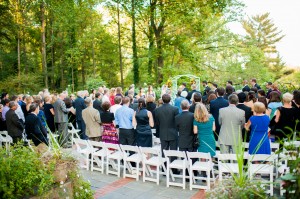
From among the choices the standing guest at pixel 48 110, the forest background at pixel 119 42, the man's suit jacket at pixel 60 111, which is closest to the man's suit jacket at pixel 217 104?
the man's suit jacket at pixel 60 111

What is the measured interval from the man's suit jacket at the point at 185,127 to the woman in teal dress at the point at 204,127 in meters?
0.14

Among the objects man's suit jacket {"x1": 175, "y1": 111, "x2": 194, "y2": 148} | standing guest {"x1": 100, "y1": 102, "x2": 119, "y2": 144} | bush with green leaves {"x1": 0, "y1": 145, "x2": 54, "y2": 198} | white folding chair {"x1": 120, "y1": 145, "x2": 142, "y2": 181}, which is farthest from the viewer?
standing guest {"x1": 100, "y1": 102, "x2": 119, "y2": 144}

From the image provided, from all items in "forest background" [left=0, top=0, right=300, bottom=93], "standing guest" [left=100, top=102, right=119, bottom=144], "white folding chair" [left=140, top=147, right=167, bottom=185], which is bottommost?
"white folding chair" [left=140, top=147, right=167, bottom=185]

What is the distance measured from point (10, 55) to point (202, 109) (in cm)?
2421

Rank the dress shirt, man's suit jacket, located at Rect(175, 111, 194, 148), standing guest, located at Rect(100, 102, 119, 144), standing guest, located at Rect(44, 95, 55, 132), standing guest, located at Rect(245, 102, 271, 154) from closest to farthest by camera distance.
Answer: standing guest, located at Rect(245, 102, 271, 154) → man's suit jacket, located at Rect(175, 111, 194, 148) → the dress shirt → standing guest, located at Rect(100, 102, 119, 144) → standing guest, located at Rect(44, 95, 55, 132)

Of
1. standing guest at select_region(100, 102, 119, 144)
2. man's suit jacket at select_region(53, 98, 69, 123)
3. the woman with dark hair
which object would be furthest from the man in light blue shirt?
man's suit jacket at select_region(53, 98, 69, 123)

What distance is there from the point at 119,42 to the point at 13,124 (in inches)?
837

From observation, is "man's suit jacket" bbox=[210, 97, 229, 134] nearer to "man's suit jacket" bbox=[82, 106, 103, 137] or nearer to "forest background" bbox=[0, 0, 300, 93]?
"man's suit jacket" bbox=[82, 106, 103, 137]

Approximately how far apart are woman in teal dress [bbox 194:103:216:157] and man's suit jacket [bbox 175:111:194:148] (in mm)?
142

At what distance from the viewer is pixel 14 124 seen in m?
7.47

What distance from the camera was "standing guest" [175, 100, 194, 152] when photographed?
6.01 m

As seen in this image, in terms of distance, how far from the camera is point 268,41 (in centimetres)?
5431

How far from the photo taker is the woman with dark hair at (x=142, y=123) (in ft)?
21.9

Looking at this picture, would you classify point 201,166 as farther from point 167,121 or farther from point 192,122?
point 167,121
